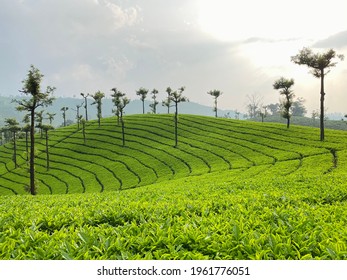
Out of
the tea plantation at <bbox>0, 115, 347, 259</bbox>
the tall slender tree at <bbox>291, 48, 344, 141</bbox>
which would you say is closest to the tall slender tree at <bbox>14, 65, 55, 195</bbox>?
the tea plantation at <bbox>0, 115, 347, 259</bbox>

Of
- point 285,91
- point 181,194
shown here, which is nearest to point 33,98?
point 181,194

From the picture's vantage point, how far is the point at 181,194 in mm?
14180

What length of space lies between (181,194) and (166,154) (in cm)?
4958

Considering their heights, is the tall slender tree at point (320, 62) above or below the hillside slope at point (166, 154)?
above

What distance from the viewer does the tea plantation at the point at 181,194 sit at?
232 inches

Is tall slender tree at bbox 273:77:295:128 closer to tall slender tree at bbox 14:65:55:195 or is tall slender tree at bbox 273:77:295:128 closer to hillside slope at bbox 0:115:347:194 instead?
hillside slope at bbox 0:115:347:194

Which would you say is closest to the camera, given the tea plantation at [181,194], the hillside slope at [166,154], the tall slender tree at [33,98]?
the tea plantation at [181,194]

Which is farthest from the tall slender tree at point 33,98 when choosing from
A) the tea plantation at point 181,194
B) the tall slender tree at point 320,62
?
the tall slender tree at point 320,62

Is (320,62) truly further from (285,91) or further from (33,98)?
(33,98)

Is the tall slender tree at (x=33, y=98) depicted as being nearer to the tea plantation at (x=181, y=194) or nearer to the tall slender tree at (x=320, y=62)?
the tea plantation at (x=181, y=194)

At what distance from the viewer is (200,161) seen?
55.6 metres

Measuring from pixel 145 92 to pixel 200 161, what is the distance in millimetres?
68275

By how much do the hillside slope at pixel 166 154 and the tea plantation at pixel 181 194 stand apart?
0.29 metres
